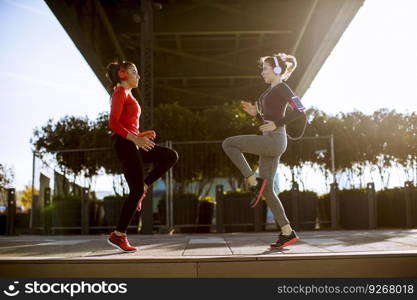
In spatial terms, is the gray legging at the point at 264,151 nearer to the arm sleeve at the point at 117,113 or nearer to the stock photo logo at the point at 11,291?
the arm sleeve at the point at 117,113

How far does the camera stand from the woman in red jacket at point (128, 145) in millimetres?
4832

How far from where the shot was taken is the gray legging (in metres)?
4.94

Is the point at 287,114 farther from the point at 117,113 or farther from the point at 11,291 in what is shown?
the point at 11,291

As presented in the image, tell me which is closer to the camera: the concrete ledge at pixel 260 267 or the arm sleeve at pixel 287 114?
the concrete ledge at pixel 260 267

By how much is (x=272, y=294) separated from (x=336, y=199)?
8764 millimetres

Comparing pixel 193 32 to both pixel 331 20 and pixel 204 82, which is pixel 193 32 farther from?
pixel 204 82

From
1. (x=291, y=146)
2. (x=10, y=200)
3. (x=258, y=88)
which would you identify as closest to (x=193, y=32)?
(x=291, y=146)

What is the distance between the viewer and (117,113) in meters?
4.84

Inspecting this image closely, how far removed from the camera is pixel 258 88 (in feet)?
90.1

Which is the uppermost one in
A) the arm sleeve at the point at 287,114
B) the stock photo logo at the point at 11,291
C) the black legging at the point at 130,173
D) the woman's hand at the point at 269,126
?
the arm sleeve at the point at 287,114

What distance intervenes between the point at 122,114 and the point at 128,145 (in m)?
0.34

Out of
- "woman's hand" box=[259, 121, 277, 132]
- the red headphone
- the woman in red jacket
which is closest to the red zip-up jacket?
the woman in red jacket

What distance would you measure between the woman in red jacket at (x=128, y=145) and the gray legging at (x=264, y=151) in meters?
0.68

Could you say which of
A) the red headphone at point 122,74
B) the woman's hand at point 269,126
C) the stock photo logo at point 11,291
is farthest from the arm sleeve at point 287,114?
the stock photo logo at point 11,291
